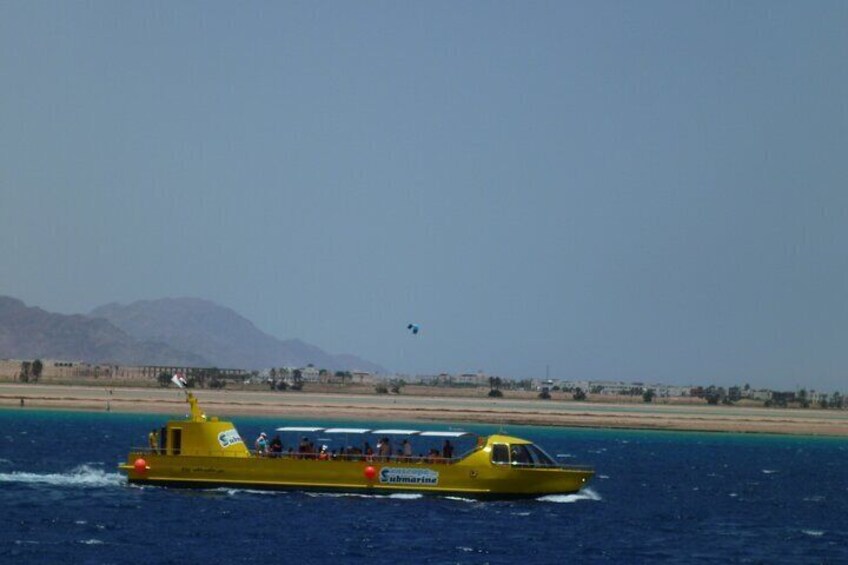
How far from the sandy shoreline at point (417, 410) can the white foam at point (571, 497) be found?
231ft

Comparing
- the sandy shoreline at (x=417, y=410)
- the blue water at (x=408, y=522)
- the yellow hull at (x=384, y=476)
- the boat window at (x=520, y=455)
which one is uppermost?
the sandy shoreline at (x=417, y=410)

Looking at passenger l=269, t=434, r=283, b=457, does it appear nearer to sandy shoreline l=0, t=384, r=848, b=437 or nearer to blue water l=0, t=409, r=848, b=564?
blue water l=0, t=409, r=848, b=564

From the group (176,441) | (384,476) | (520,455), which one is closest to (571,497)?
(520,455)

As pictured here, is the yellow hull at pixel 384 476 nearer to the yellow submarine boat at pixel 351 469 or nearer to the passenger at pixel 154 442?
the yellow submarine boat at pixel 351 469

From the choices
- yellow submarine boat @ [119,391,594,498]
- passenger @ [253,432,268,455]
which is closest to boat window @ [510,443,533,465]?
yellow submarine boat @ [119,391,594,498]

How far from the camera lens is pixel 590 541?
174ft

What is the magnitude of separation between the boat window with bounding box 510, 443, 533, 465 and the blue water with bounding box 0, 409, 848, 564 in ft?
5.46

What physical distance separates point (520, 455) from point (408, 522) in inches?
328

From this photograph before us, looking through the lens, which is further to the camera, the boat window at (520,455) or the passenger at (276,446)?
the passenger at (276,446)

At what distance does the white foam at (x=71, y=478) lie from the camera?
66125 millimetres

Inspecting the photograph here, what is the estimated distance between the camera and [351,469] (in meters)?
62.8

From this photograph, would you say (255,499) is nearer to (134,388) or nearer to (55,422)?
(55,422)

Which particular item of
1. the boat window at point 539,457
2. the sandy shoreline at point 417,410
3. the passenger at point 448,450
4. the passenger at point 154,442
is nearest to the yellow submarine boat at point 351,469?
the boat window at point 539,457

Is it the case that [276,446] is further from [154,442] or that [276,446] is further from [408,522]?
[408,522]
